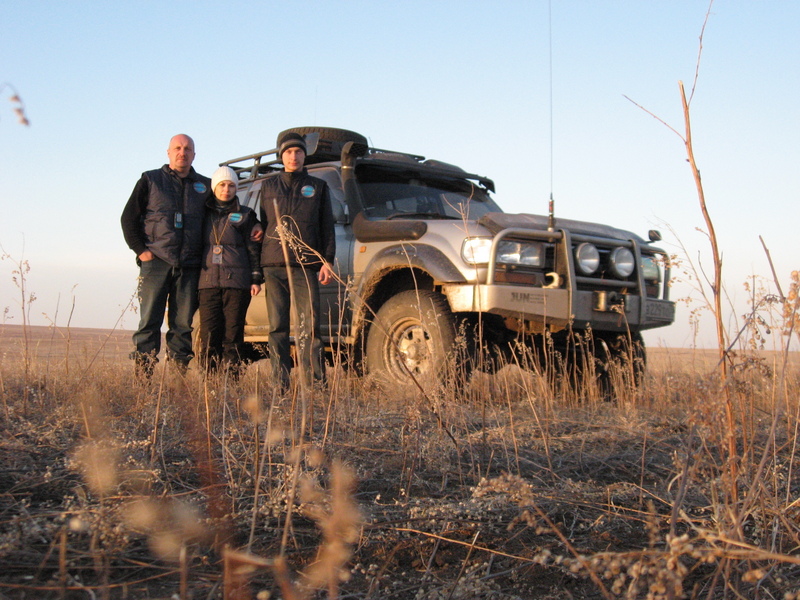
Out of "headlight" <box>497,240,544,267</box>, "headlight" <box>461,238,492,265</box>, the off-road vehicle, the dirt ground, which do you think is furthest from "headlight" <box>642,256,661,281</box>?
"headlight" <box>461,238,492,265</box>

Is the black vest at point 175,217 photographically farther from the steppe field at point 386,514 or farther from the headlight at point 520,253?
the headlight at point 520,253

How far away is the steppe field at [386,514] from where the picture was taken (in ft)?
4.98

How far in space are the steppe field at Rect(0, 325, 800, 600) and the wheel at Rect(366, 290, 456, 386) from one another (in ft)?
5.51

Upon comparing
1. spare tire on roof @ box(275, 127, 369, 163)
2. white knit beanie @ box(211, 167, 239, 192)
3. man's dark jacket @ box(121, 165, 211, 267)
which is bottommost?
man's dark jacket @ box(121, 165, 211, 267)

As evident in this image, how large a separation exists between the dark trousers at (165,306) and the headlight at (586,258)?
2.68m

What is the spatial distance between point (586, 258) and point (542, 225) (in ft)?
1.28

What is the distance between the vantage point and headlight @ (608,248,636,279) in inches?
222

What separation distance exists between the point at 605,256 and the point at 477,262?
1.12 metres

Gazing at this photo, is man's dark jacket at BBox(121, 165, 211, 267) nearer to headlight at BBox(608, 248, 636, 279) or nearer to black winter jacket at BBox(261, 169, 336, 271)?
black winter jacket at BBox(261, 169, 336, 271)

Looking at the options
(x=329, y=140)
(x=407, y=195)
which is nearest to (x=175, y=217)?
(x=407, y=195)

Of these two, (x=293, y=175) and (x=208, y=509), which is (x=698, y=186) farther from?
(x=293, y=175)

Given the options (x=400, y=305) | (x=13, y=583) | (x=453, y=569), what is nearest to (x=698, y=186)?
(x=453, y=569)

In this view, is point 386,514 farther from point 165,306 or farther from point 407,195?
point 407,195

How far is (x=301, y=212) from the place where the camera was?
5.27 m
